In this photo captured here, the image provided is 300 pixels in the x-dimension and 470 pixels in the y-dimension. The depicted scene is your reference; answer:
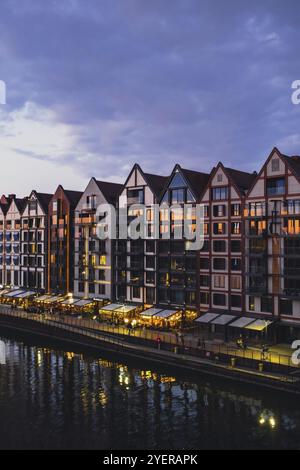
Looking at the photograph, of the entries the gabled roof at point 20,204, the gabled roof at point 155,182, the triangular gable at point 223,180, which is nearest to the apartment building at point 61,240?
the gabled roof at point 20,204

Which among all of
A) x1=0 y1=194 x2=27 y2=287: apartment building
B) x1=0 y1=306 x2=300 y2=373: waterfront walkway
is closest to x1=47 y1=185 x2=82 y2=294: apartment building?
x1=0 y1=194 x2=27 y2=287: apartment building

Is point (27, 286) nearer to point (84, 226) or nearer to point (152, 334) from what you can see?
point (84, 226)

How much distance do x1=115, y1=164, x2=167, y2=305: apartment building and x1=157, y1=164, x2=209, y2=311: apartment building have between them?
74.6 inches

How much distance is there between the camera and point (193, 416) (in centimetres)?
4266

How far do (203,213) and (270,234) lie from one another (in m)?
12.8

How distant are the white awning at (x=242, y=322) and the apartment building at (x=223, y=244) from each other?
3.64 m

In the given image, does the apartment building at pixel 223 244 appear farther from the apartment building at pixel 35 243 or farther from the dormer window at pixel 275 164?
the apartment building at pixel 35 243

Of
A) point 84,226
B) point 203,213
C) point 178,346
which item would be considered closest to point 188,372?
point 178,346

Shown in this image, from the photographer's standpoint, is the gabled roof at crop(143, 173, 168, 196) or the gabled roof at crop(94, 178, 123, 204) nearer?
the gabled roof at crop(143, 173, 168, 196)

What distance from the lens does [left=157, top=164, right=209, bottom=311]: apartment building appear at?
241 feet

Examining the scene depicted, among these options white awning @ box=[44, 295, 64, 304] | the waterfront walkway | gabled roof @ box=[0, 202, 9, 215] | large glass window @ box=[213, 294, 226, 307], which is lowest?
the waterfront walkway

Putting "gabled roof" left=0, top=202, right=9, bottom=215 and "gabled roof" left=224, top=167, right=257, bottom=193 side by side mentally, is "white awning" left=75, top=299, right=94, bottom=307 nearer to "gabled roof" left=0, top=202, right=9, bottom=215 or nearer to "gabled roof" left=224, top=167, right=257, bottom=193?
"gabled roof" left=224, top=167, right=257, bottom=193

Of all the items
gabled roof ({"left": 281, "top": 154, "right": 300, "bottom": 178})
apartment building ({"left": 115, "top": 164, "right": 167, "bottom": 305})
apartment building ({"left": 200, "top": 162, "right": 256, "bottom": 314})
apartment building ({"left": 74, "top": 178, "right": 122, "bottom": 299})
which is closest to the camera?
gabled roof ({"left": 281, "top": 154, "right": 300, "bottom": 178})

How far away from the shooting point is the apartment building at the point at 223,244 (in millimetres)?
68000
